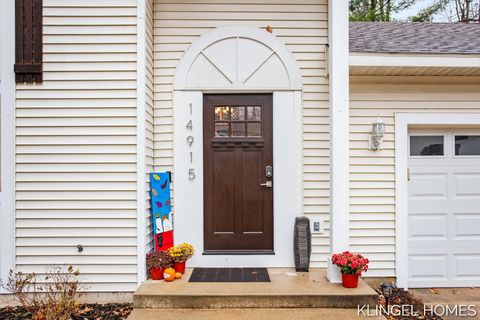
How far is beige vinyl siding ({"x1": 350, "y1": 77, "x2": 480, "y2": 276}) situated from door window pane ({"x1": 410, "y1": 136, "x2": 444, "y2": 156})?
353 millimetres

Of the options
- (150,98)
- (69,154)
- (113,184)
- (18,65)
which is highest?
(18,65)

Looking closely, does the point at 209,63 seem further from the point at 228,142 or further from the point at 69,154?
the point at 69,154

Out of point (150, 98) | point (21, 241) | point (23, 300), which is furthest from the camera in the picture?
point (150, 98)

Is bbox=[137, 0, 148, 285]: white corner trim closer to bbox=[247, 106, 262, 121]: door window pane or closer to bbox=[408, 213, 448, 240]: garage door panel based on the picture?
bbox=[247, 106, 262, 121]: door window pane

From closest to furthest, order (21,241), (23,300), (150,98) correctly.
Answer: (23,300) → (21,241) → (150,98)

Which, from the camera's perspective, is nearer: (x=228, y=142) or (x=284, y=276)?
(x=284, y=276)

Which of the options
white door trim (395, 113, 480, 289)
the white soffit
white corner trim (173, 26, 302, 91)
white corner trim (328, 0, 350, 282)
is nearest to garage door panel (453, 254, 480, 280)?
white door trim (395, 113, 480, 289)

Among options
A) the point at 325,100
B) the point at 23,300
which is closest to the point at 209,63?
the point at 325,100

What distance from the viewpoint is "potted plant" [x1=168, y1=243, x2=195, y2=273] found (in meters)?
3.89

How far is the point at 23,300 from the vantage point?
344 cm

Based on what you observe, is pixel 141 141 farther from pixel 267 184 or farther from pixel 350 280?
pixel 350 280

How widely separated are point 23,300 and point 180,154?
80.9 inches

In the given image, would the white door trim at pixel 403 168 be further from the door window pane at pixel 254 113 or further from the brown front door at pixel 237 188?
the door window pane at pixel 254 113

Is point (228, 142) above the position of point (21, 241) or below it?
above
